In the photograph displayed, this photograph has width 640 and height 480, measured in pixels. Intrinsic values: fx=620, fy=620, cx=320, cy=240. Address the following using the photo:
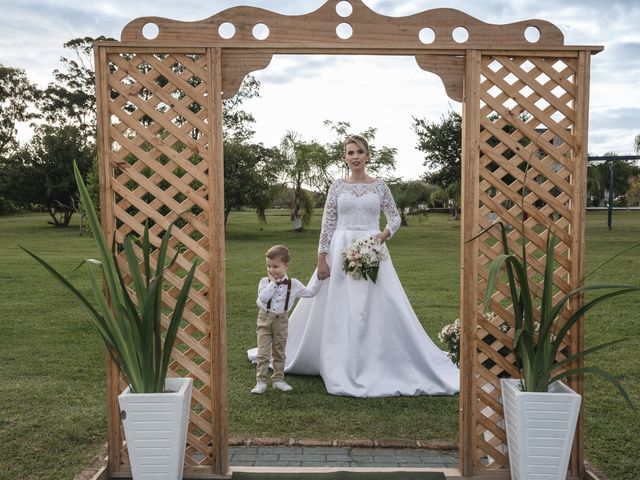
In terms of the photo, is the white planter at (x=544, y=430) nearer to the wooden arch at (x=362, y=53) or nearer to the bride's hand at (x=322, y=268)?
the wooden arch at (x=362, y=53)

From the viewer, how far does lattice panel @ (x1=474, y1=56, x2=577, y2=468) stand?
3.20m

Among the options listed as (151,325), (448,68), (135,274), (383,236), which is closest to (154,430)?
(151,325)

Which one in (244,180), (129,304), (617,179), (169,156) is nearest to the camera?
(129,304)

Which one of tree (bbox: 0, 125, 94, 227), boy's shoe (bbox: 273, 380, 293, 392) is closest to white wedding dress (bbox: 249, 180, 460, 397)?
boy's shoe (bbox: 273, 380, 293, 392)

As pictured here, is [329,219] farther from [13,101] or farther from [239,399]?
[13,101]

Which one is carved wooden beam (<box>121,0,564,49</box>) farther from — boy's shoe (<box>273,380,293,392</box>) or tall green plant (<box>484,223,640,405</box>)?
boy's shoe (<box>273,380,293,392</box>)

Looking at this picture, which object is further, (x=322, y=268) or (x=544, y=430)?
(x=322, y=268)

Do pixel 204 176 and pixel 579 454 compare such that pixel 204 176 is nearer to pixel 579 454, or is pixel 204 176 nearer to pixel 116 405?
pixel 116 405

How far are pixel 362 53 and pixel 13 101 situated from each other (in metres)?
38.0

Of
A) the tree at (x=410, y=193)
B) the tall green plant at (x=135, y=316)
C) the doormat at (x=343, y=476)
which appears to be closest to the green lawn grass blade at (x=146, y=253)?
the tall green plant at (x=135, y=316)

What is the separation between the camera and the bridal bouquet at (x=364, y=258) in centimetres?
469

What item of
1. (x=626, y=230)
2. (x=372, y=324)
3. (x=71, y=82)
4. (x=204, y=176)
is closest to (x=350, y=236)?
(x=372, y=324)

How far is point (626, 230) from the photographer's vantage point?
22.4 meters

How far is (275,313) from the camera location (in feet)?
15.7
